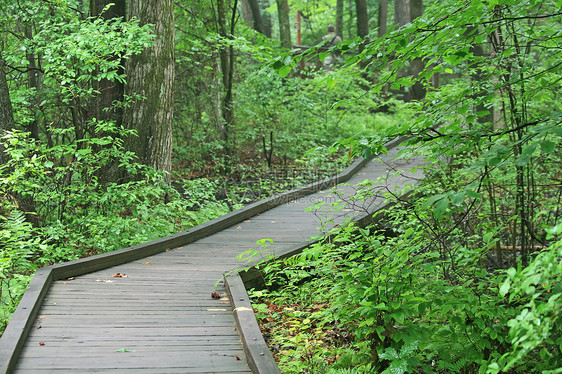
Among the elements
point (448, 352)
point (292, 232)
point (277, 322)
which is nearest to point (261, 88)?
point (292, 232)

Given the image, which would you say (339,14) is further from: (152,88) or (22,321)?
(22,321)

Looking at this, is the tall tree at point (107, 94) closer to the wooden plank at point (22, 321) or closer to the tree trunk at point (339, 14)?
the wooden plank at point (22, 321)

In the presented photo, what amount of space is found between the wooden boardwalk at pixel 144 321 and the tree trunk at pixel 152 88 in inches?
114

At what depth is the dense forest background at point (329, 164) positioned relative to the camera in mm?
3842

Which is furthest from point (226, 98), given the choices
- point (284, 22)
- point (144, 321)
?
point (144, 321)

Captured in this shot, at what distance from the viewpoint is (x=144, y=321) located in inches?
182

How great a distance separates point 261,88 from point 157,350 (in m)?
11.8

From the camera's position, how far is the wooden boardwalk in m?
3.82

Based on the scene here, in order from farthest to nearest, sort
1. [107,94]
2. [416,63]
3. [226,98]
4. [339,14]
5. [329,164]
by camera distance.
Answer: [339,14]
[416,63]
[329,164]
[226,98]
[107,94]

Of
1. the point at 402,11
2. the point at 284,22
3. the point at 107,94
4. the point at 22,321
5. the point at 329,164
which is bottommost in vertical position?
the point at 22,321

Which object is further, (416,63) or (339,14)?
(339,14)

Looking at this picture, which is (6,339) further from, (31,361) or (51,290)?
(51,290)

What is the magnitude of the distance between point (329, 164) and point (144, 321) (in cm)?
1050

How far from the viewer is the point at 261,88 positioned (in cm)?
1497
